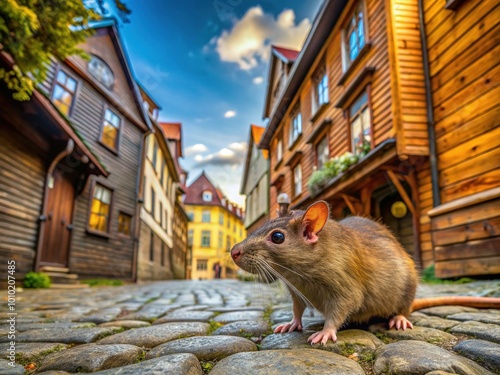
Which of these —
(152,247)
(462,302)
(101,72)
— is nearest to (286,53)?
(101,72)

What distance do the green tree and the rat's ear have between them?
437 cm

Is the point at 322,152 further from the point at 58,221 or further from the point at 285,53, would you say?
the point at 58,221

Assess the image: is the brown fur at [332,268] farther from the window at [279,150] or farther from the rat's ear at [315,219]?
the window at [279,150]

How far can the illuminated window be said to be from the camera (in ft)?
44.1

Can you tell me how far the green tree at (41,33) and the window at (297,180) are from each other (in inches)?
396

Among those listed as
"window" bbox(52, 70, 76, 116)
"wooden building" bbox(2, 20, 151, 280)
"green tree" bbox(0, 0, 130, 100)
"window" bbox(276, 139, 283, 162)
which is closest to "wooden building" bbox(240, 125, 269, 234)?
"window" bbox(276, 139, 283, 162)

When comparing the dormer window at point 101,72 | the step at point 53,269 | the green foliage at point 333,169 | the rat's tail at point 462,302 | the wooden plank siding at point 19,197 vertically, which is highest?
the dormer window at point 101,72

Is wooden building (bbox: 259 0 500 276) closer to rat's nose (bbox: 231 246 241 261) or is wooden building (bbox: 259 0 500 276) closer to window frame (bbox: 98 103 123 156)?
rat's nose (bbox: 231 246 241 261)

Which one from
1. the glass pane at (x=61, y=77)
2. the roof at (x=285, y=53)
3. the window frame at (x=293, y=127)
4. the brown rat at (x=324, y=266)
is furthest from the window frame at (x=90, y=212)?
the brown rat at (x=324, y=266)

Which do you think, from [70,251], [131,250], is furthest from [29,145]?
[131,250]

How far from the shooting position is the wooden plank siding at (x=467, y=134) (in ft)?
16.2

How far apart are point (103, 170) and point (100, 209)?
8.35ft

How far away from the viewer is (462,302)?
2617 millimetres

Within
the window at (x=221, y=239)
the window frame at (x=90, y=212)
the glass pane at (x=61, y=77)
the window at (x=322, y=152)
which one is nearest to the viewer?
the glass pane at (x=61, y=77)
